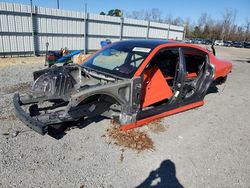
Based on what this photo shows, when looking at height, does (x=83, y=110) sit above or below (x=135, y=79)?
below

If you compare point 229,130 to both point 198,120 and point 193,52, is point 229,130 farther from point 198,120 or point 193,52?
point 193,52

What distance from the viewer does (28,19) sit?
11461mm

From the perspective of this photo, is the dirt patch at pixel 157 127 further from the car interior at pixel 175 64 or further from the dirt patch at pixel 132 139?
the car interior at pixel 175 64

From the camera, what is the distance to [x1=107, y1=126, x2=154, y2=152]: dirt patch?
328 centimetres

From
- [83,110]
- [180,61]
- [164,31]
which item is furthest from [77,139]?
[164,31]

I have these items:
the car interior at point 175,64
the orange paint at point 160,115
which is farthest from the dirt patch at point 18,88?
the car interior at point 175,64

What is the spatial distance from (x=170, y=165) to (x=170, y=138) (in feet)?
2.59

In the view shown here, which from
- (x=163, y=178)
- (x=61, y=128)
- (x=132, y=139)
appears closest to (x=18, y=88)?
(x=61, y=128)

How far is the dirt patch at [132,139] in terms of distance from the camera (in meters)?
3.28

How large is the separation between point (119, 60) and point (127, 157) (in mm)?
2032

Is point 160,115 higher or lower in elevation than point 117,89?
lower

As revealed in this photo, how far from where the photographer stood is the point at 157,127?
3.97 meters

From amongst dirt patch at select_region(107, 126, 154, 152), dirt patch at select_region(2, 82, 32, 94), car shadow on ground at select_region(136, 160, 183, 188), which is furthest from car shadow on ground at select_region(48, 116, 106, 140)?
dirt patch at select_region(2, 82, 32, 94)

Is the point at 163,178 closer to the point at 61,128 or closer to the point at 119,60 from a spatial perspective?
the point at 61,128
